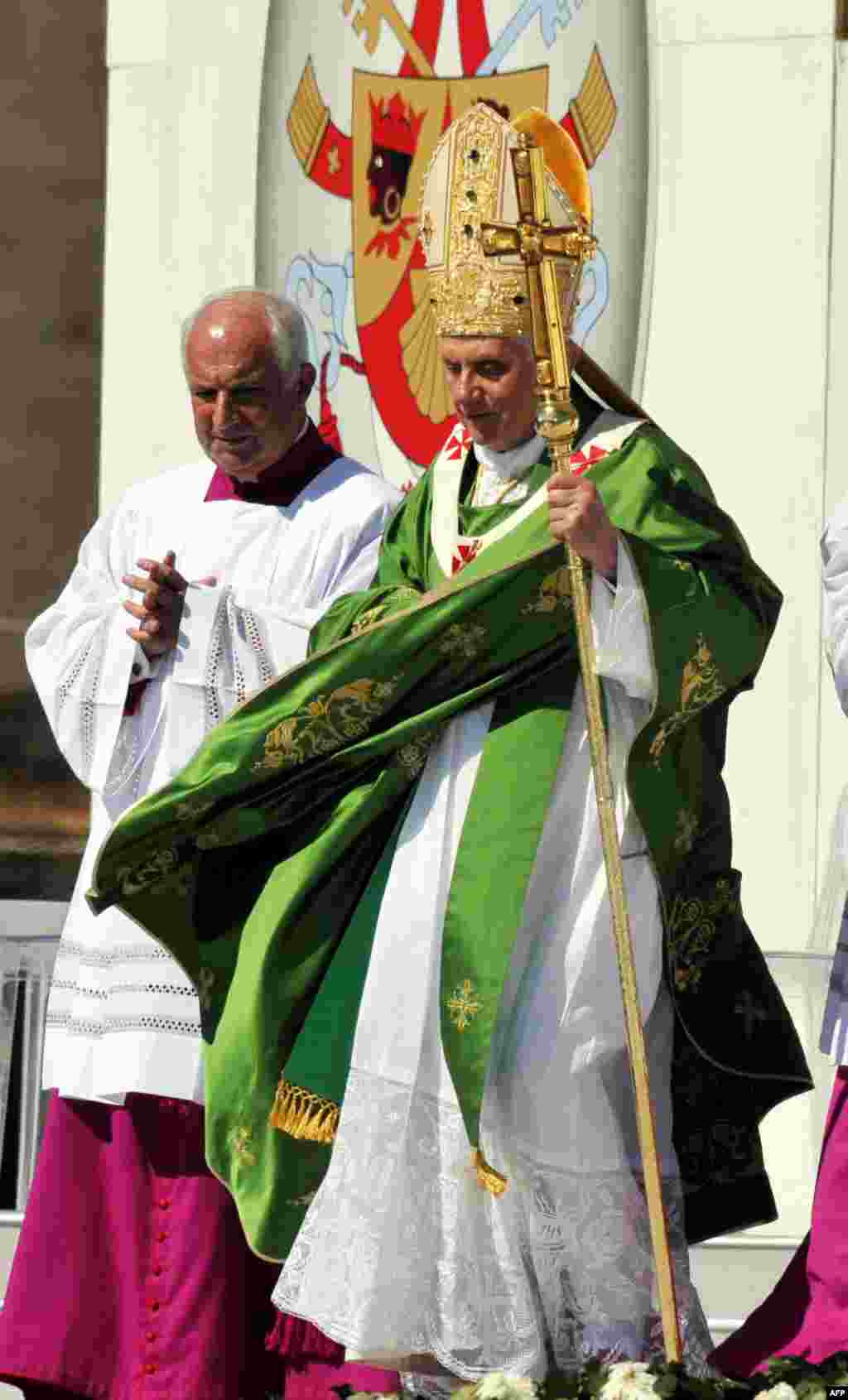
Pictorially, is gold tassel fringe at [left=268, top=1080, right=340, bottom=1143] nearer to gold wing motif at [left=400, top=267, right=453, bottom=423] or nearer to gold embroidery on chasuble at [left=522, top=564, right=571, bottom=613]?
gold embroidery on chasuble at [left=522, top=564, right=571, bottom=613]

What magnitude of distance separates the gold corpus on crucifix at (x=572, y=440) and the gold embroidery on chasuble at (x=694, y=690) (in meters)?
0.13

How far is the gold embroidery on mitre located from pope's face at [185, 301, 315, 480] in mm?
440

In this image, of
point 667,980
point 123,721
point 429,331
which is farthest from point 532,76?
point 667,980

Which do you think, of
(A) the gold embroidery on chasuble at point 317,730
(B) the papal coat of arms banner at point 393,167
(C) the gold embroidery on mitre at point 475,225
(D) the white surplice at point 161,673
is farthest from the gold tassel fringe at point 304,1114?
(B) the papal coat of arms banner at point 393,167

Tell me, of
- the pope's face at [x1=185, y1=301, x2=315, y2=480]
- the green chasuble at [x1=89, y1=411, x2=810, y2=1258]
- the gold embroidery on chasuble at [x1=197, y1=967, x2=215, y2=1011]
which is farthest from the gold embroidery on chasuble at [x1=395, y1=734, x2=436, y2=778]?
the pope's face at [x1=185, y1=301, x2=315, y2=480]

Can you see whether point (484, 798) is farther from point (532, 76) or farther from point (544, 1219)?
point (532, 76)

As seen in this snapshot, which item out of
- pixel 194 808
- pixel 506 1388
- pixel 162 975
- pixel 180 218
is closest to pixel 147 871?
pixel 194 808

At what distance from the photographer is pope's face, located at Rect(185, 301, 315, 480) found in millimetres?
5945

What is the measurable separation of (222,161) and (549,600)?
3.16m

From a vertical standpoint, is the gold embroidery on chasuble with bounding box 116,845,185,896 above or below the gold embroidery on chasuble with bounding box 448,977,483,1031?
above

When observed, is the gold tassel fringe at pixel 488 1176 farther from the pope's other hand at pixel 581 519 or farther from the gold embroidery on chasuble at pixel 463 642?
the pope's other hand at pixel 581 519

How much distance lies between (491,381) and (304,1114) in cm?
128

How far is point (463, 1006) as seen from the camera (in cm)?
529

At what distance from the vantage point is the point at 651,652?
17.3ft
